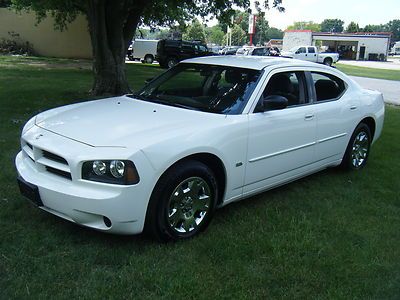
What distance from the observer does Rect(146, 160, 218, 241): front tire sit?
3449mm

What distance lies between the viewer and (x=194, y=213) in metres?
3.77

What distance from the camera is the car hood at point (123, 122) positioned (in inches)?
136

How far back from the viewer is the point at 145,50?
34.8 m

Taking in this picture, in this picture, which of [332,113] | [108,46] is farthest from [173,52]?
[332,113]

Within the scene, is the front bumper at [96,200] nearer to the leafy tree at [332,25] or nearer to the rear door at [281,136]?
the rear door at [281,136]

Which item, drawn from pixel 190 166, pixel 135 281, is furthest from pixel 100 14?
pixel 135 281

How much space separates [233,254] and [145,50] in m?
32.8

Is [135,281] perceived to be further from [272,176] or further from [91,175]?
[272,176]

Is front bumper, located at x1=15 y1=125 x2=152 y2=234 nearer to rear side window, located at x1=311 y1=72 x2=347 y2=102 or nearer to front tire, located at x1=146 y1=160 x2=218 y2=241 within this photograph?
front tire, located at x1=146 y1=160 x2=218 y2=241

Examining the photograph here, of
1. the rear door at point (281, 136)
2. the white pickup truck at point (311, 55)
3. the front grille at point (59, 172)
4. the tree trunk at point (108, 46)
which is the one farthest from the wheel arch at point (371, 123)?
the white pickup truck at point (311, 55)

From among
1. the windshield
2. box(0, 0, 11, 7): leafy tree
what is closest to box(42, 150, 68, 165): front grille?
the windshield

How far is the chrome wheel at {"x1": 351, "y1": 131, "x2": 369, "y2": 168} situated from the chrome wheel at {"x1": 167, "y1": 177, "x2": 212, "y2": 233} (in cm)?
287

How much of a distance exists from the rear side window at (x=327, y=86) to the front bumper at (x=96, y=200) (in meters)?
2.77

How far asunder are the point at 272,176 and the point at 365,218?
1027mm
